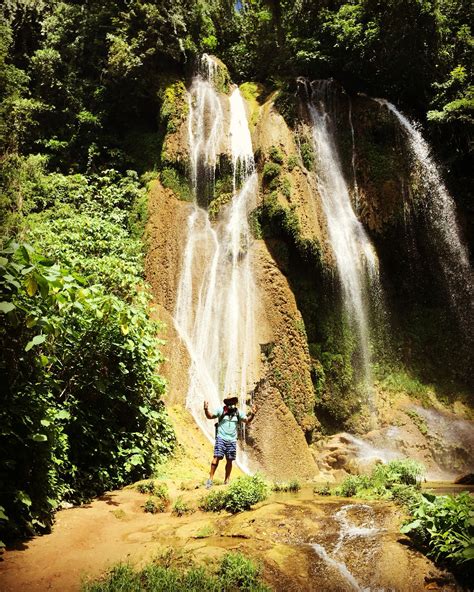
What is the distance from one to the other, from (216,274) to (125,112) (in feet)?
35.0

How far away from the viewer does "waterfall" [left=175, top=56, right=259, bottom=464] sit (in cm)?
1274

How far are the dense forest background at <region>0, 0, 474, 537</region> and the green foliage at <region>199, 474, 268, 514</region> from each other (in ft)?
5.77

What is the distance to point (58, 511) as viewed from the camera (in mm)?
5566

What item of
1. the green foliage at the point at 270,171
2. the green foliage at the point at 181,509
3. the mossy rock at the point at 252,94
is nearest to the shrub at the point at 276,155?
the green foliage at the point at 270,171

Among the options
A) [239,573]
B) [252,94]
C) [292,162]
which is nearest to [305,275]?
[292,162]

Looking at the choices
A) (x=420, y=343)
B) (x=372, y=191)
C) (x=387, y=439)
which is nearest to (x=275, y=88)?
(x=372, y=191)

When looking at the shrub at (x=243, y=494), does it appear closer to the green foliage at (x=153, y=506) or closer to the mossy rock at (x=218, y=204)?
the green foliage at (x=153, y=506)

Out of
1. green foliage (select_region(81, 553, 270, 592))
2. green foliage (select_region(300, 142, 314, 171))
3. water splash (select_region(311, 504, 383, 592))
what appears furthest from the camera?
green foliage (select_region(300, 142, 314, 171))

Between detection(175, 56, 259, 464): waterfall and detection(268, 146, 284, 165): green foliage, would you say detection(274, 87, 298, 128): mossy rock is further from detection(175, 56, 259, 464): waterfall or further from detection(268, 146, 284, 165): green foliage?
detection(268, 146, 284, 165): green foliage

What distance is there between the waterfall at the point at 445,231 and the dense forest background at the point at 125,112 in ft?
1.72

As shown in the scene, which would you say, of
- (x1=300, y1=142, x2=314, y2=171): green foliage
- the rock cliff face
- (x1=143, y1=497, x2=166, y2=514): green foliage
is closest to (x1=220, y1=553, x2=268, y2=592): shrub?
(x1=143, y1=497, x2=166, y2=514): green foliage

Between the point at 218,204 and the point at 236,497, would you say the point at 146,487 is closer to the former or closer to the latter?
the point at 236,497

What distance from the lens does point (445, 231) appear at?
17.2 meters

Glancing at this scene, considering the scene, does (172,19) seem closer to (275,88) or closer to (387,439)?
(275,88)
